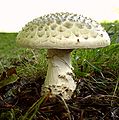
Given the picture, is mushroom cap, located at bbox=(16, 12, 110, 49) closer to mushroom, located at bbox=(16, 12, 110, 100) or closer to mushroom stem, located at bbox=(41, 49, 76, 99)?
mushroom, located at bbox=(16, 12, 110, 100)

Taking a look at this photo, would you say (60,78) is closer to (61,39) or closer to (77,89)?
(77,89)

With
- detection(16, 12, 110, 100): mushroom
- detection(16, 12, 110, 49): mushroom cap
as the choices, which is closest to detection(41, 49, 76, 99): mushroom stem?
detection(16, 12, 110, 100): mushroom

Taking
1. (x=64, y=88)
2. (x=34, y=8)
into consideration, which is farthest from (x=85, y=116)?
(x=34, y=8)

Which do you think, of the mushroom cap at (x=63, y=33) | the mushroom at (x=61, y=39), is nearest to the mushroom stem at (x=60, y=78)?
the mushroom at (x=61, y=39)

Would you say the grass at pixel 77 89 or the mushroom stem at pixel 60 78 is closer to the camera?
the grass at pixel 77 89

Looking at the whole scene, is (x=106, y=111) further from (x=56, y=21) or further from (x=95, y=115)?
(x=56, y=21)

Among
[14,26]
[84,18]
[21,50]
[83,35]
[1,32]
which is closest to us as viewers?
[83,35]

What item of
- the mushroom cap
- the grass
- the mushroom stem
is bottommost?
the grass

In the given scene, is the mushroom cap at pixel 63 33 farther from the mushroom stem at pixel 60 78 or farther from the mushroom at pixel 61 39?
the mushroom stem at pixel 60 78
